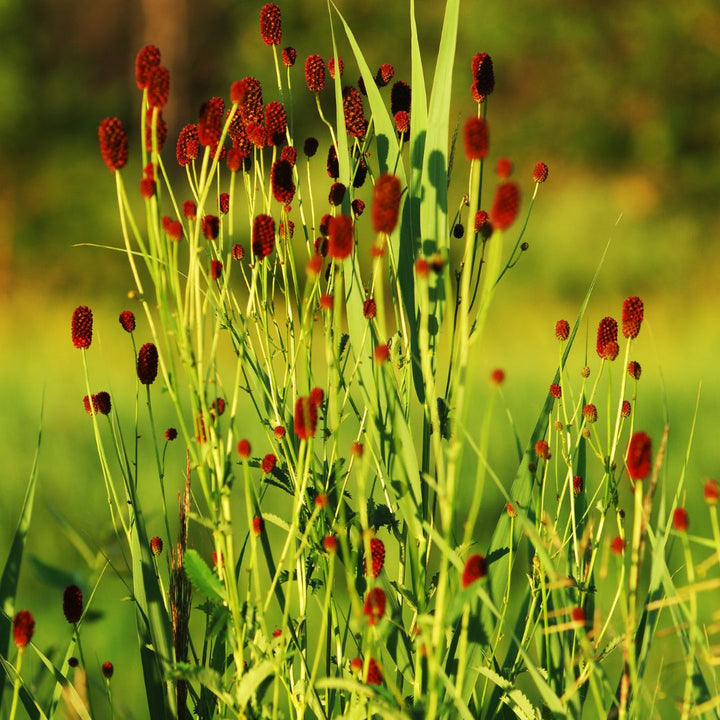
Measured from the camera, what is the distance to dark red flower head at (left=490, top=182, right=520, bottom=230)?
85 centimetres

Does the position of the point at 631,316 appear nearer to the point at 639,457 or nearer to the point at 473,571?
the point at 639,457

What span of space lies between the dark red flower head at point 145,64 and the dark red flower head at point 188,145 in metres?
0.26

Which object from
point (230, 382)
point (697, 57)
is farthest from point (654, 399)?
point (697, 57)

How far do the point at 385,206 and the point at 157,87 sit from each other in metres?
0.26

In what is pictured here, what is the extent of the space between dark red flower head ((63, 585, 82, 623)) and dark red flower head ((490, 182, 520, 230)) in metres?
0.65

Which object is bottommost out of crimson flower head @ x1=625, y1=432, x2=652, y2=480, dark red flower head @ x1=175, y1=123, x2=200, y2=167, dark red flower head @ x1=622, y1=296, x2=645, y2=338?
crimson flower head @ x1=625, y1=432, x2=652, y2=480

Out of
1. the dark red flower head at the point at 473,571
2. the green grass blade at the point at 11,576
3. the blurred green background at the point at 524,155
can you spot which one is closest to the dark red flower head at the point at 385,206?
the dark red flower head at the point at 473,571

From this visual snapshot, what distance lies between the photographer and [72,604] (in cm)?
112

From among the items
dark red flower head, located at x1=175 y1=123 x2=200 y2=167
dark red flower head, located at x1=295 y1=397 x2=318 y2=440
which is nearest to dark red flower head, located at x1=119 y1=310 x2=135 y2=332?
dark red flower head, located at x1=175 y1=123 x2=200 y2=167

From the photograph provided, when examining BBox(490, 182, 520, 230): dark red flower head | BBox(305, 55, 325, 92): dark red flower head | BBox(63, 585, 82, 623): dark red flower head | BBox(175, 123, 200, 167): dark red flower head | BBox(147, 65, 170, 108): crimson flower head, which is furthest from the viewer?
BBox(305, 55, 325, 92): dark red flower head

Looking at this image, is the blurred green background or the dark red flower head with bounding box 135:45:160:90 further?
the blurred green background

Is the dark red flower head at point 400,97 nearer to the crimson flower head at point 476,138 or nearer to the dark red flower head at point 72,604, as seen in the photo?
the crimson flower head at point 476,138

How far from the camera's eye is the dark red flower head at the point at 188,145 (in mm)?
1259

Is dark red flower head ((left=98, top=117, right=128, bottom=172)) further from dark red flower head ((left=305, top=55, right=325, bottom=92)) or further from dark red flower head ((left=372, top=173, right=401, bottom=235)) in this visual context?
dark red flower head ((left=305, top=55, right=325, bottom=92))
